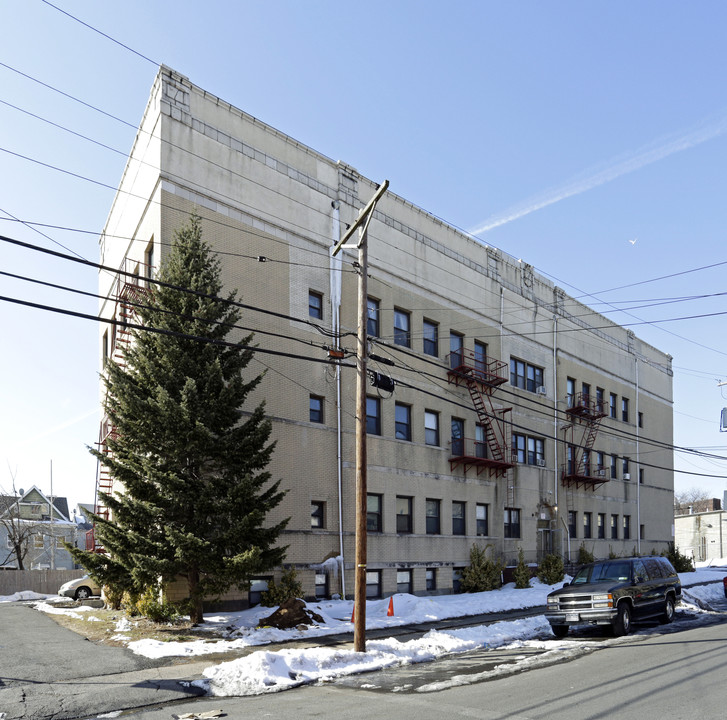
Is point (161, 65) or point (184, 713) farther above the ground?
point (161, 65)

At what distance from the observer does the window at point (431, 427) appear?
3022 cm

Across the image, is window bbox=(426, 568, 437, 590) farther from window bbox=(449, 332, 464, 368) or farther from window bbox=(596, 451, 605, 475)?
window bbox=(596, 451, 605, 475)

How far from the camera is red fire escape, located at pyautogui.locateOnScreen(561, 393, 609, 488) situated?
38.3 metres

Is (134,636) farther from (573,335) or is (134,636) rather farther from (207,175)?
(573,335)

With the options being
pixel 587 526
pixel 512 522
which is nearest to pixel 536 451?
pixel 512 522

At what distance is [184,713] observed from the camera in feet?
33.5

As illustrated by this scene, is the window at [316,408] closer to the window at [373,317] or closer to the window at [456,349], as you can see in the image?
the window at [373,317]

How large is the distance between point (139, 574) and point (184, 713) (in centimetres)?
689

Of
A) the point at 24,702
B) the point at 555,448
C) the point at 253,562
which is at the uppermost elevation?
the point at 555,448

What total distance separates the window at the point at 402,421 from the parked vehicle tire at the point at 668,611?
11.9 metres

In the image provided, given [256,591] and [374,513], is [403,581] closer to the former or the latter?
[374,513]

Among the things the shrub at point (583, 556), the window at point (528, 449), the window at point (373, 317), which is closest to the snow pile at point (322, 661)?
the window at point (373, 317)

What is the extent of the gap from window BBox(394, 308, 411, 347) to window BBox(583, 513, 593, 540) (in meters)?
17.6

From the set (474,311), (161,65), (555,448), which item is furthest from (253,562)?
(555,448)
